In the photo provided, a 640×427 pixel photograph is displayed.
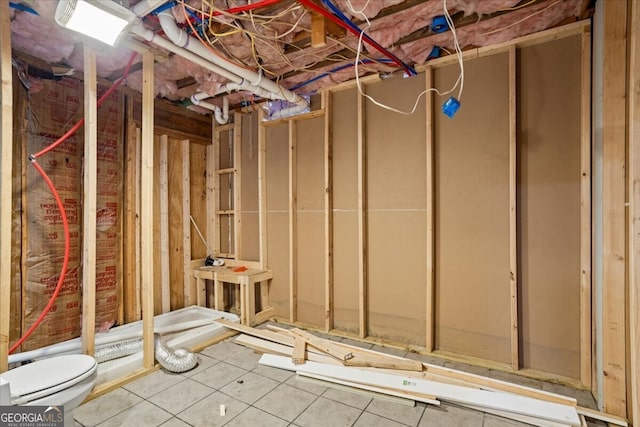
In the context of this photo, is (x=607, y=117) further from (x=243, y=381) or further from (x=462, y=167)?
(x=243, y=381)

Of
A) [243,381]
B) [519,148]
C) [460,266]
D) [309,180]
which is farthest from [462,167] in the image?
[243,381]

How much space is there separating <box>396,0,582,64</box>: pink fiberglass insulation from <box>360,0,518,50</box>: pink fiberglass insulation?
160 mm

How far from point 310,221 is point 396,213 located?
3.10 feet

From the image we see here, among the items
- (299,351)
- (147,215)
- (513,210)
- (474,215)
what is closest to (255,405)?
(299,351)

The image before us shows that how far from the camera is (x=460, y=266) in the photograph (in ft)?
8.24

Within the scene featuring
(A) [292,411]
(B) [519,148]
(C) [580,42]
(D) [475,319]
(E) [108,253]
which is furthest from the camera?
(E) [108,253]

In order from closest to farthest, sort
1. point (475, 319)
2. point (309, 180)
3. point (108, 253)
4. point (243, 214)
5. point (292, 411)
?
point (292, 411), point (475, 319), point (108, 253), point (309, 180), point (243, 214)

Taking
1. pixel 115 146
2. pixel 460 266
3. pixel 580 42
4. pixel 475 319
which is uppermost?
pixel 580 42

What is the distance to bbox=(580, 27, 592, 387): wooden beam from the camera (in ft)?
6.69

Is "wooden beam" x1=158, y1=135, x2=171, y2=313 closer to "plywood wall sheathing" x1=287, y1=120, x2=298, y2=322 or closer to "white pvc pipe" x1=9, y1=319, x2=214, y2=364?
"white pvc pipe" x1=9, y1=319, x2=214, y2=364

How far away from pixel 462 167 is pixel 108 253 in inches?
132

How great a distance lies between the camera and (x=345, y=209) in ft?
10.0

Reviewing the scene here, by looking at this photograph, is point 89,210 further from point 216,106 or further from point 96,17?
point 216,106

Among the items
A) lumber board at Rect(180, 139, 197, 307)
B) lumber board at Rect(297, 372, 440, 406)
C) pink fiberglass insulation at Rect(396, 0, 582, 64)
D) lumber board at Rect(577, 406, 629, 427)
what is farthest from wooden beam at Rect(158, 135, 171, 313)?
lumber board at Rect(577, 406, 629, 427)
